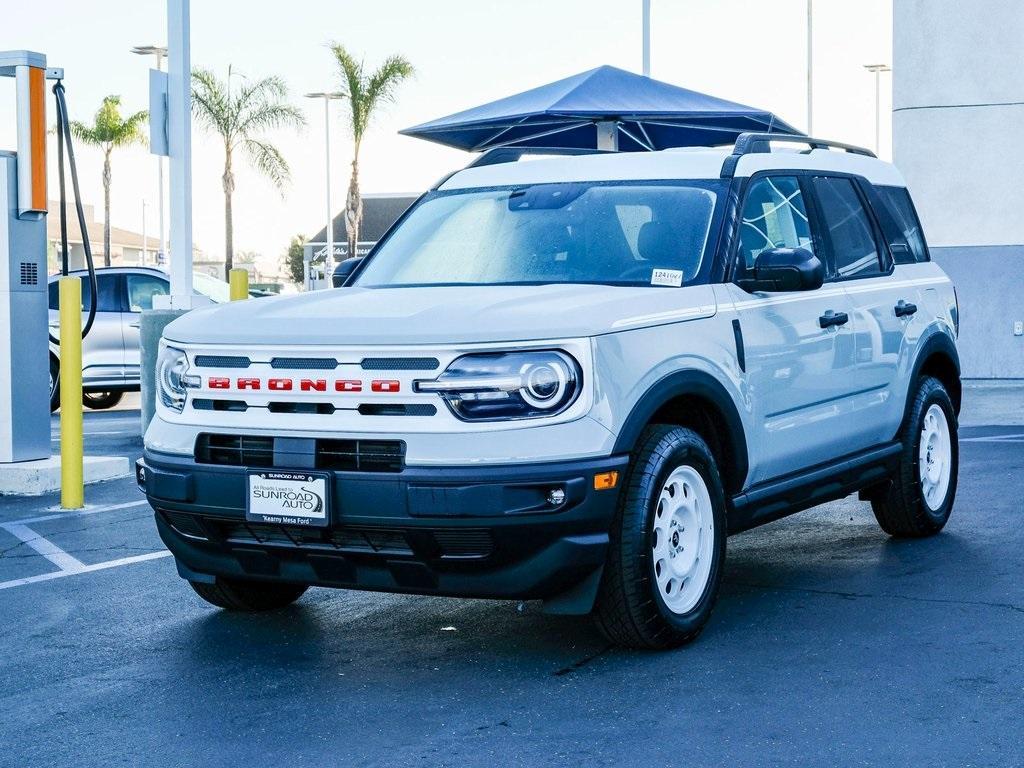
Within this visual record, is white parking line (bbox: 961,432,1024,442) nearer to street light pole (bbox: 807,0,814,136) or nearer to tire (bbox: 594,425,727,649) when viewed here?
tire (bbox: 594,425,727,649)

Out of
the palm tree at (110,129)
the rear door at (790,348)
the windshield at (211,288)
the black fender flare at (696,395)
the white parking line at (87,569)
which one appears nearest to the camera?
the black fender flare at (696,395)

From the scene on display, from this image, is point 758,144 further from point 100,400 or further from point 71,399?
point 100,400

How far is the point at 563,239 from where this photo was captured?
234 inches

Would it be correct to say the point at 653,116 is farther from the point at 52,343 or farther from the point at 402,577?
the point at 402,577

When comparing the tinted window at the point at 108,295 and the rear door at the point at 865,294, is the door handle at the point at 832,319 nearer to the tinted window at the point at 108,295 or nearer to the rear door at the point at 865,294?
the rear door at the point at 865,294

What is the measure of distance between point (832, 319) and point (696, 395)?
48.1 inches

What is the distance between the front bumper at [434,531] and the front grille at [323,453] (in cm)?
6

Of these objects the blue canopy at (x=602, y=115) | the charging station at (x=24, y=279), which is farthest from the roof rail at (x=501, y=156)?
the blue canopy at (x=602, y=115)

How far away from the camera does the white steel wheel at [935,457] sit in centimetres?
740

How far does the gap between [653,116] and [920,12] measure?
271 inches

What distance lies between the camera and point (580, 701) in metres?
4.64

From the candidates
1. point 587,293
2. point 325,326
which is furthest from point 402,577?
point 587,293

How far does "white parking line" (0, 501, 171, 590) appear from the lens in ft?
22.6

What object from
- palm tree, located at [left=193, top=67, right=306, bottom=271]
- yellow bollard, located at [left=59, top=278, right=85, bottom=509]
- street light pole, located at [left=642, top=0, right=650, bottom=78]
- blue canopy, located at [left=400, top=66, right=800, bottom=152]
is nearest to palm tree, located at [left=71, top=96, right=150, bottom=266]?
palm tree, located at [left=193, top=67, right=306, bottom=271]
